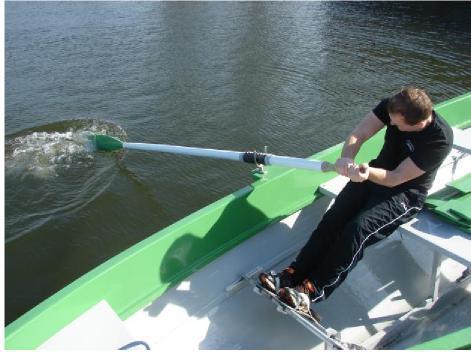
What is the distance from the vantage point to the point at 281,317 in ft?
11.9

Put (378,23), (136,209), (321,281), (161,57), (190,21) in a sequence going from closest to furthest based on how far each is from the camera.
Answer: (321,281) → (136,209) → (161,57) → (190,21) → (378,23)

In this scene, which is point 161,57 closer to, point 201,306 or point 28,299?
point 28,299

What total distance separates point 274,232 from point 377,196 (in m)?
0.88

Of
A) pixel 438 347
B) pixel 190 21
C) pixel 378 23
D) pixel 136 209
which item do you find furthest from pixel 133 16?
pixel 438 347

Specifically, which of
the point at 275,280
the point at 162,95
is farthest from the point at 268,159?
the point at 162,95

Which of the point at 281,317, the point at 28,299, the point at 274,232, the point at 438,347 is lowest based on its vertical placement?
the point at 28,299

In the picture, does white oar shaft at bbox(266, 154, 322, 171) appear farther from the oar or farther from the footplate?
the footplate

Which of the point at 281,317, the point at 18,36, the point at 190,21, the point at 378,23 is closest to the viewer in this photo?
the point at 281,317

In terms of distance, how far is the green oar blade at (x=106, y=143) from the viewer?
661 centimetres

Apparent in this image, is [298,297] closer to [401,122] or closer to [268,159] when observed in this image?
[268,159]

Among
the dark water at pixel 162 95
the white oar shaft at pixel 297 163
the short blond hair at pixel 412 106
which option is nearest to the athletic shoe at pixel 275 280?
the white oar shaft at pixel 297 163

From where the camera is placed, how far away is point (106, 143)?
22.1ft

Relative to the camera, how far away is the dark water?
19.6 feet

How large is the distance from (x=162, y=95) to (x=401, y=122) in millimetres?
6656
